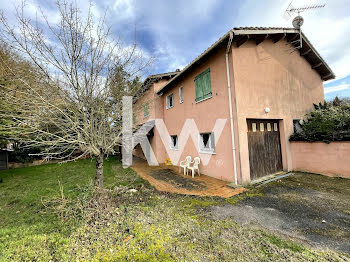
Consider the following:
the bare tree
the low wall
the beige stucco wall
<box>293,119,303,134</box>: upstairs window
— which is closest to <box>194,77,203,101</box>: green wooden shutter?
the beige stucco wall

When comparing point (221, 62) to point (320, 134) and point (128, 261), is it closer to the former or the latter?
point (320, 134)

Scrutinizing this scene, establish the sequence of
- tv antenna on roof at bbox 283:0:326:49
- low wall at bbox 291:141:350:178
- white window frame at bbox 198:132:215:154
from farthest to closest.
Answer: tv antenna on roof at bbox 283:0:326:49 → white window frame at bbox 198:132:215:154 → low wall at bbox 291:141:350:178

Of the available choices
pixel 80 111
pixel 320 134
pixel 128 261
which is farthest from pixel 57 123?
pixel 320 134

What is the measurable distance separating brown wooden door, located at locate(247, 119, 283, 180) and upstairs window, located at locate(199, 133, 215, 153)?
8.03ft

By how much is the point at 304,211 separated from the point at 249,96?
20.9 ft

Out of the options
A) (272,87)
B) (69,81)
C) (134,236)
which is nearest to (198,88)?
(272,87)

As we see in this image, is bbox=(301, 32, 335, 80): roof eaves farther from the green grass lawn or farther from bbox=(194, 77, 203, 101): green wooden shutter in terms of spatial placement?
the green grass lawn

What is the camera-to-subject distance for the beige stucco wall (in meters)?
9.05

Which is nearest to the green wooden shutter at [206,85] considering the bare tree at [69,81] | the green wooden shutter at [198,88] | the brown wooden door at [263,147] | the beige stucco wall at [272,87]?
the green wooden shutter at [198,88]

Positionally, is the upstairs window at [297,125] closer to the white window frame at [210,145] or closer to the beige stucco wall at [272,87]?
the beige stucco wall at [272,87]

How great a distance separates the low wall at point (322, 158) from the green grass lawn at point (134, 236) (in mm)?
7708

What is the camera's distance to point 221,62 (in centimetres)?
977

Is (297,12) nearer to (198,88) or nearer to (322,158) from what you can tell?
(198,88)

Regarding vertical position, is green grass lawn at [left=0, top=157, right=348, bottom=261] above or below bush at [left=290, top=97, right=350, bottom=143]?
below
